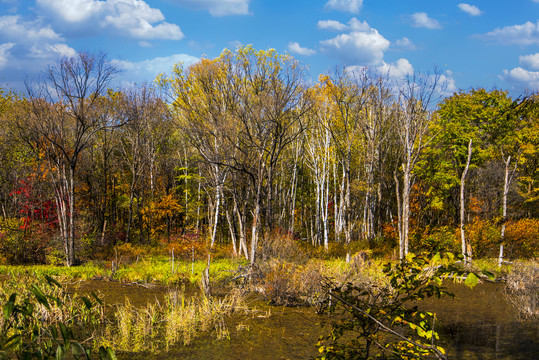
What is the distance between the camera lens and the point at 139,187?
112 feet

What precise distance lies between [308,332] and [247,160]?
1201 cm

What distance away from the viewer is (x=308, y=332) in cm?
1041

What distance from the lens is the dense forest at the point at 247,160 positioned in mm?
19953

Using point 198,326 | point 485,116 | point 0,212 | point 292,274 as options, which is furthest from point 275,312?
point 0,212

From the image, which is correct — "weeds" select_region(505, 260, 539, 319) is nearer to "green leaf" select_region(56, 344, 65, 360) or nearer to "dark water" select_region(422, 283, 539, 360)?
"dark water" select_region(422, 283, 539, 360)

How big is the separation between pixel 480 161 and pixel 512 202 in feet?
16.3

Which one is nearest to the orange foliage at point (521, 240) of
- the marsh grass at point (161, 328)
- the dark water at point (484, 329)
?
the dark water at point (484, 329)

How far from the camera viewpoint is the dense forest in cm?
1995

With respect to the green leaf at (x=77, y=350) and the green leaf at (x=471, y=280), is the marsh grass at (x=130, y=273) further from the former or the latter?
the green leaf at (x=77, y=350)

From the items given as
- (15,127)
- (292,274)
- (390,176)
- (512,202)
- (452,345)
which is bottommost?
(452,345)

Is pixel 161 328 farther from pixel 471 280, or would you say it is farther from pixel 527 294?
pixel 527 294

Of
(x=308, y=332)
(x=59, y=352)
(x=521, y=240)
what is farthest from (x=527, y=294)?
(x=59, y=352)

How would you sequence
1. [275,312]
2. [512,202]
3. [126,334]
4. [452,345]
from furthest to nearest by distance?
[512,202]
[275,312]
[452,345]
[126,334]

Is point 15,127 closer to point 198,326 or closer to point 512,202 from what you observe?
point 198,326
